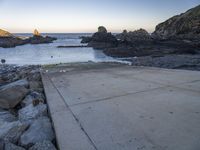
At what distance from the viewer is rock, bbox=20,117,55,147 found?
2652 millimetres

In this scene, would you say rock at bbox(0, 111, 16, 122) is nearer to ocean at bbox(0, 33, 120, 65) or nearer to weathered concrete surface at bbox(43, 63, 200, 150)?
weathered concrete surface at bbox(43, 63, 200, 150)

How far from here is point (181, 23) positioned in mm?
58281

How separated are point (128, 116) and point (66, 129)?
0.83 metres

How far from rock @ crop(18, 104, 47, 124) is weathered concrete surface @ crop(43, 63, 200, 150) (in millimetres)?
213

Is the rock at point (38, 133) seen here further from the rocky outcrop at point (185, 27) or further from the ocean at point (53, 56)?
the rocky outcrop at point (185, 27)

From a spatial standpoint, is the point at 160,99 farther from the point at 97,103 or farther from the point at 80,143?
the point at 80,143

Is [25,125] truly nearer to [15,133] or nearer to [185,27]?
[15,133]

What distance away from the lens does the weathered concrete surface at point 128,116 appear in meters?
2.22

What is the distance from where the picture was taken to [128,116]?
9.43 feet

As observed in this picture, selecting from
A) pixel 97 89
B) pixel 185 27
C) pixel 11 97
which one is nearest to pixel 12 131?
pixel 11 97

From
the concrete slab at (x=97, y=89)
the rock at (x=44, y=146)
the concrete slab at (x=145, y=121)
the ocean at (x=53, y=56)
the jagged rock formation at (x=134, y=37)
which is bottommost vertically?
the ocean at (x=53, y=56)

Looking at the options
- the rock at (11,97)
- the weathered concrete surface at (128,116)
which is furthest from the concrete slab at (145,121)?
the rock at (11,97)

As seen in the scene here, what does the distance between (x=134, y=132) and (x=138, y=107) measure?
0.82 meters

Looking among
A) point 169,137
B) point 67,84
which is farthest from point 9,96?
point 169,137
